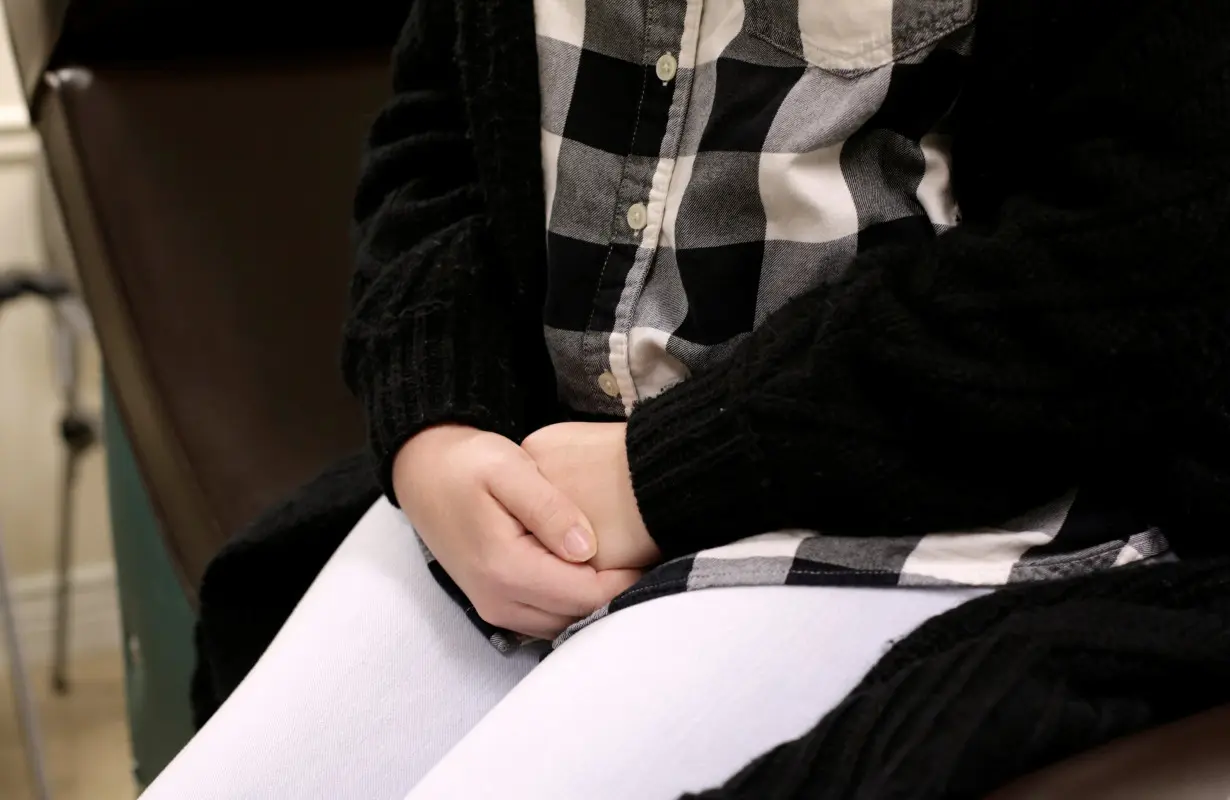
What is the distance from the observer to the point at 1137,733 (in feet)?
1.28

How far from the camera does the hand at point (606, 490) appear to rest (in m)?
0.51

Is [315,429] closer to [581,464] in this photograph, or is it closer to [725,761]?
[581,464]

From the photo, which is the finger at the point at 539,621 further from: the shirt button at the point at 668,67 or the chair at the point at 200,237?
the chair at the point at 200,237

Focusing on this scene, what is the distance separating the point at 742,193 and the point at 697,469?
0.13 metres

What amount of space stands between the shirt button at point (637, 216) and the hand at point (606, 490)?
0.32 ft

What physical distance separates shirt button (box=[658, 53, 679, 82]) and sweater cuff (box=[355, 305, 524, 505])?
0.55 feet

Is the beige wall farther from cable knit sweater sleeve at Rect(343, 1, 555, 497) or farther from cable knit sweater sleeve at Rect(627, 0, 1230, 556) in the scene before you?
cable knit sweater sleeve at Rect(627, 0, 1230, 556)

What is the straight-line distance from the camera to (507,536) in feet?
1.69

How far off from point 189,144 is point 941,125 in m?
0.72

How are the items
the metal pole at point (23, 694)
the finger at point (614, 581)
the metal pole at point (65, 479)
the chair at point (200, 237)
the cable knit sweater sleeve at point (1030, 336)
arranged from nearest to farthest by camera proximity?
the cable knit sweater sleeve at point (1030, 336), the finger at point (614, 581), the chair at point (200, 237), the metal pole at point (23, 694), the metal pole at point (65, 479)

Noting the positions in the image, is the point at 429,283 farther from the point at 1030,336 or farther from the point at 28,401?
the point at 28,401

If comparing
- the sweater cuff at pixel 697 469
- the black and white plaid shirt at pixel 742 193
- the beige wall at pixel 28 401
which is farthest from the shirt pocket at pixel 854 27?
the beige wall at pixel 28 401

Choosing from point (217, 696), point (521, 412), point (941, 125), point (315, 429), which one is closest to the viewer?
point (941, 125)

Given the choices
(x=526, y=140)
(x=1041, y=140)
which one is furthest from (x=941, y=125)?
(x=526, y=140)
